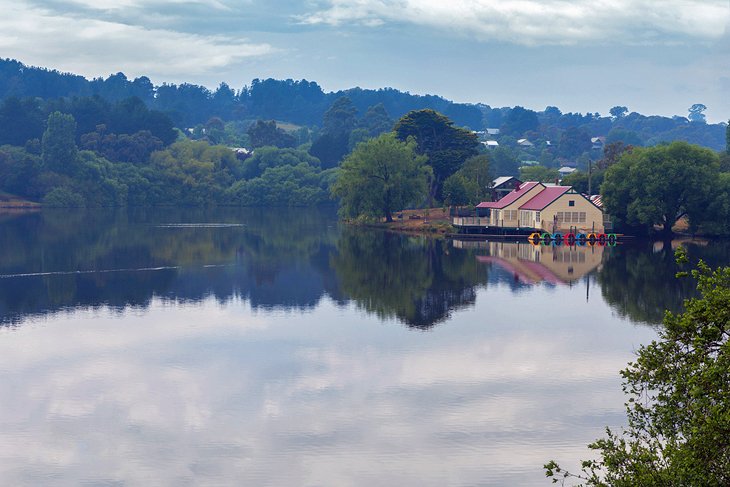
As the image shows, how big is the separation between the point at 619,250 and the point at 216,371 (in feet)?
237

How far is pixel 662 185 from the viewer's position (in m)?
116

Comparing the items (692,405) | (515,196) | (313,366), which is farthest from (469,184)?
(692,405)

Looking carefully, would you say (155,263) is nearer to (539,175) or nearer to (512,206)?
(512,206)

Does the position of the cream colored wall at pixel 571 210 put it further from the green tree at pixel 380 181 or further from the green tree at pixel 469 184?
the green tree at pixel 380 181

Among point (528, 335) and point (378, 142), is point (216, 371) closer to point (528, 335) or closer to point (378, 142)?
point (528, 335)

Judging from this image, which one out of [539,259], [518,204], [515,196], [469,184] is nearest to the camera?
[539,259]

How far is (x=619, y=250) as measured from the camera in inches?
4222

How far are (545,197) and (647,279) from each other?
1903 inches

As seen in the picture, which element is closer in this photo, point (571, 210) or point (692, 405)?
point (692, 405)

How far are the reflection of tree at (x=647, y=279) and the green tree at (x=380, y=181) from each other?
132 feet

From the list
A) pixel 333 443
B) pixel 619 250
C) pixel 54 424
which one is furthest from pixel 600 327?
pixel 619 250

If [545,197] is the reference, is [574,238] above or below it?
below

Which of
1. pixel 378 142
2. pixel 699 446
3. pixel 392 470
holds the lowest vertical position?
pixel 392 470

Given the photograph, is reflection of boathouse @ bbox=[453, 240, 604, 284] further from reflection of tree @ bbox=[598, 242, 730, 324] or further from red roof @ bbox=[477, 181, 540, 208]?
red roof @ bbox=[477, 181, 540, 208]
